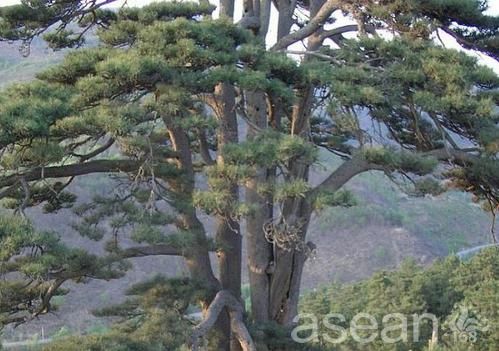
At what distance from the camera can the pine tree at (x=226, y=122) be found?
508cm

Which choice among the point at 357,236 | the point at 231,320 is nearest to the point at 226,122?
the point at 231,320

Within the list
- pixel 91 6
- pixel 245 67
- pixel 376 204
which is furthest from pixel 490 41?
pixel 376 204

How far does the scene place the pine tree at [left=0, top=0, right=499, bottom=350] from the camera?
5078 mm

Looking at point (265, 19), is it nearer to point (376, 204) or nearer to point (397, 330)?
point (397, 330)

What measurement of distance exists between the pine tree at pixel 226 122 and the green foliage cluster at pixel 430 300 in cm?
200

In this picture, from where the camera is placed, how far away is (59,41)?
22.6 feet

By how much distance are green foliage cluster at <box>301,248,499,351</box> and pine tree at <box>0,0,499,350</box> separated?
1995 millimetres

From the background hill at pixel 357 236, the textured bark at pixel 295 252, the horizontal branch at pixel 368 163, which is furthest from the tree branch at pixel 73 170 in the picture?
the background hill at pixel 357 236

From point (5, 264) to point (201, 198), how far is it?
1318mm

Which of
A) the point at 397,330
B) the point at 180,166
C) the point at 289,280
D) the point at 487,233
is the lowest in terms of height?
the point at 487,233

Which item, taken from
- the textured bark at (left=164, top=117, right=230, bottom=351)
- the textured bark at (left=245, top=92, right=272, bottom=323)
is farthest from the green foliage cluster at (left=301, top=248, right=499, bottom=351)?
the textured bark at (left=164, top=117, right=230, bottom=351)

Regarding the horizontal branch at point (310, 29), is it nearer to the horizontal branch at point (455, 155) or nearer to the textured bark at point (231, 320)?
the horizontal branch at point (455, 155)

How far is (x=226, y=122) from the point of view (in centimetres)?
668

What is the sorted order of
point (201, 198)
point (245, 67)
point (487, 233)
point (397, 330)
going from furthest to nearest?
point (487, 233) → point (397, 330) → point (245, 67) → point (201, 198)
